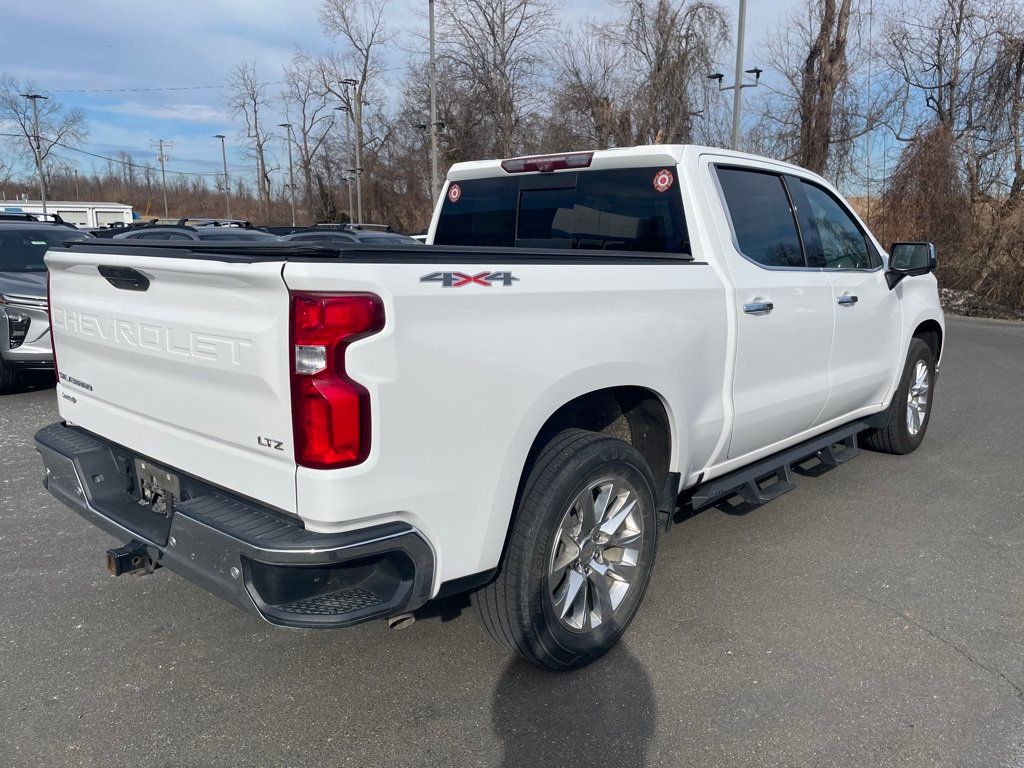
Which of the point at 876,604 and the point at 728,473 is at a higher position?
the point at 728,473

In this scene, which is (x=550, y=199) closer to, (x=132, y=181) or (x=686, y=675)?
(x=686, y=675)

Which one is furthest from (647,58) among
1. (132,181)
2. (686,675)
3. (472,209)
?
(132,181)

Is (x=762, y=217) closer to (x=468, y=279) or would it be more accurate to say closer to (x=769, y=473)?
(x=769, y=473)

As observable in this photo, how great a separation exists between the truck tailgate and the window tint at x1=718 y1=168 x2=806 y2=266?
7.89ft

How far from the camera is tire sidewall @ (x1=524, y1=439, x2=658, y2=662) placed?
9.02 feet

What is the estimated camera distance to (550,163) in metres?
4.12

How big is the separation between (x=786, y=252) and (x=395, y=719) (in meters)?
2.94

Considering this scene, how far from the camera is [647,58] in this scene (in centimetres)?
2448

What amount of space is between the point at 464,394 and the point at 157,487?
1245 mm

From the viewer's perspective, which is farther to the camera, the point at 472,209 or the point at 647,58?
the point at 647,58

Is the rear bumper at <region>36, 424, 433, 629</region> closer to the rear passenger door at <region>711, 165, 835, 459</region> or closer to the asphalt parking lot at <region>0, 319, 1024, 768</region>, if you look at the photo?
the asphalt parking lot at <region>0, 319, 1024, 768</region>

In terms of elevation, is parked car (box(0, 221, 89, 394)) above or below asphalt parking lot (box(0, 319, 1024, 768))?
above

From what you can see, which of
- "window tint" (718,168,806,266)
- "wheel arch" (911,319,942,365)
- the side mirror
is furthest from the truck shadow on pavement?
"wheel arch" (911,319,942,365)

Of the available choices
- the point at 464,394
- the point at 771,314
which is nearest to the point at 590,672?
the point at 464,394
